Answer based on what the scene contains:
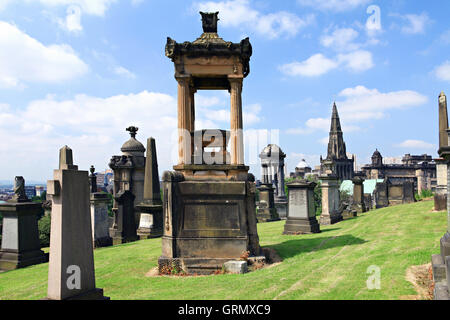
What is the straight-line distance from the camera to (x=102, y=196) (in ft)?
49.0

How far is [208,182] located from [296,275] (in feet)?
10.8

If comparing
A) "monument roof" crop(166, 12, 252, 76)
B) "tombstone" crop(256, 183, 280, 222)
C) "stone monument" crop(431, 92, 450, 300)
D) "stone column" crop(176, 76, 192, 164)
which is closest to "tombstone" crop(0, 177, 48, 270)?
"stone column" crop(176, 76, 192, 164)

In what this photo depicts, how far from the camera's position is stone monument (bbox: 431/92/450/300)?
187 inches

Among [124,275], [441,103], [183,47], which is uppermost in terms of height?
[183,47]

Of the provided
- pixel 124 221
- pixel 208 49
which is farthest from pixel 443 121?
pixel 124 221

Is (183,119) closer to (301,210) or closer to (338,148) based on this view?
(301,210)

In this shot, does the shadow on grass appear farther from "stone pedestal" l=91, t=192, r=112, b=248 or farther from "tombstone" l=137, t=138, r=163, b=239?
"stone pedestal" l=91, t=192, r=112, b=248

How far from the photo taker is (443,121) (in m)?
6.91

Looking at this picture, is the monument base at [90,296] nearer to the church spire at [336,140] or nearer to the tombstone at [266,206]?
the tombstone at [266,206]

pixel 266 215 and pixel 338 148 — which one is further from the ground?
pixel 338 148
